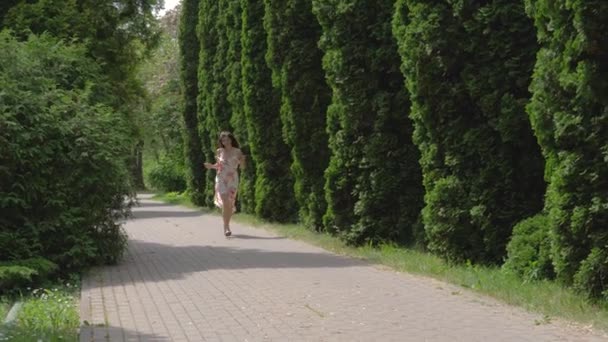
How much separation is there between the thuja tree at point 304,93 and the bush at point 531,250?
26.2 ft

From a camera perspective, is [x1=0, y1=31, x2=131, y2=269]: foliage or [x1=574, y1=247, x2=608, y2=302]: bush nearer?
[x1=574, y1=247, x2=608, y2=302]: bush

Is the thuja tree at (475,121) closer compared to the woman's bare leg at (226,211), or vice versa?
the thuja tree at (475,121)

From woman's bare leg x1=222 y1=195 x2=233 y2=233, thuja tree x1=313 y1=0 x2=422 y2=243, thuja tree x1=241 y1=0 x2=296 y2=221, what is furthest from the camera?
thuja tree x1=241 y1=0 x2=296 y2=221

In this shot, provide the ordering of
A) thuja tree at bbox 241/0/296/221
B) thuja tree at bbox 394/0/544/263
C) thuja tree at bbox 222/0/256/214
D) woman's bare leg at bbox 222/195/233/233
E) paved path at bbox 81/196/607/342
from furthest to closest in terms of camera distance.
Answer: thuja tree at bbox 222/0/256/214
thuja tree at bbox 241/0/296/221
woman's bare leg at bbox 222/195/233/233
thuja tree at bbox 394/0/544/263
paved path at bbox 81/196/607/342

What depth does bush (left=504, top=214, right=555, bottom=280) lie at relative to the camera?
32.9ft

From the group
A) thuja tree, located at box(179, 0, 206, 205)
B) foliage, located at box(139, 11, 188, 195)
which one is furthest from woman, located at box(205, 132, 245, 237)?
foliage, located at box(139, 11, 188, 195)

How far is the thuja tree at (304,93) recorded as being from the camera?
Result: 1878 cm

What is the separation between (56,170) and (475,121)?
5540mm

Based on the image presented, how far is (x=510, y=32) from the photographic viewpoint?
11.3 m

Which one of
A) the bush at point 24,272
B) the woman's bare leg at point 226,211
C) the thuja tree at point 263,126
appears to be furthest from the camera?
the thuja tree at point 263,126

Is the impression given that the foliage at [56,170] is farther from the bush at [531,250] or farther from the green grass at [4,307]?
the bush at [531,250]

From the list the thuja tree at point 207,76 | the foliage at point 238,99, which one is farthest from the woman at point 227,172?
the thuja tree at point 207,76

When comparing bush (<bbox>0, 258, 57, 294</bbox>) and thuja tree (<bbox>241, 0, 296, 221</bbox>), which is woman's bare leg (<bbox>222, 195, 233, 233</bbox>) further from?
bush (<bbox>0, 258, 57, 294</bbox>)

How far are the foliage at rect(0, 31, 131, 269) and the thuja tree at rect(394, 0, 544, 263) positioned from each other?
14.6 ft
